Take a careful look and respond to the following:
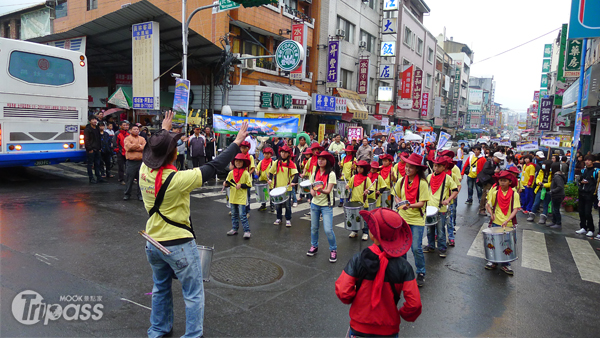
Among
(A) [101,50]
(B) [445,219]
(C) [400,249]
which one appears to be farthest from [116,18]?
(C) [400,249]

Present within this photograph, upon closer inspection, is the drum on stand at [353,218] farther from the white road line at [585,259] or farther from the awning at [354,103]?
the awning at [354,103]

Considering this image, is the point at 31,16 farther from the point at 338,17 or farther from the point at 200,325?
the point at 200,325

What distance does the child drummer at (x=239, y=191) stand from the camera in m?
7.34

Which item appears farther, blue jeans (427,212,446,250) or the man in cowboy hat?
blue jeans (427,212,446,250)

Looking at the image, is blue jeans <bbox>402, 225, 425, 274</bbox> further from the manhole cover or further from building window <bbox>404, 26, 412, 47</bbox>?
building window <bbox>404, 26, 412, 47</bbox>

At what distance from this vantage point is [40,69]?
10.6 m

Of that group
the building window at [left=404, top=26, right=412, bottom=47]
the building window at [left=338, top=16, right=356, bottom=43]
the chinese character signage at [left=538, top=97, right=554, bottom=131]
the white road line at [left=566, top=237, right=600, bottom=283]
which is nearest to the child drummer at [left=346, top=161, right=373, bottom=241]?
the white road line at [left=566, top=237, right=600, bottom=283]

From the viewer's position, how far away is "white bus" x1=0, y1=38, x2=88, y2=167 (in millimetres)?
10062

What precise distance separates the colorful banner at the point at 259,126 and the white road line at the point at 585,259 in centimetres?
884

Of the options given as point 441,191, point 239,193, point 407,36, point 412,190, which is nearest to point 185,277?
point 412,190

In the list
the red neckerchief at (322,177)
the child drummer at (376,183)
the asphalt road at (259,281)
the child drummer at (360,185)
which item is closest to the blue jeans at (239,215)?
the asphalt road at (259,281)

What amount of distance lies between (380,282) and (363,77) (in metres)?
30.5

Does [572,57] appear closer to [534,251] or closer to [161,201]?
[534,251]

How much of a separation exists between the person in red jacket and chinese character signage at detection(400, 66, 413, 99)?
39931 millimetres
